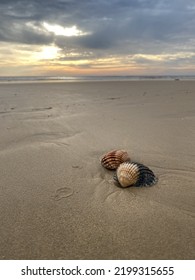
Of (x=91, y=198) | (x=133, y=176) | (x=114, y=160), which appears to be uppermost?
(x=114, y=160)

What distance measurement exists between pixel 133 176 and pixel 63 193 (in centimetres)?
68

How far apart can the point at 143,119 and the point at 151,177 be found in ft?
11.6

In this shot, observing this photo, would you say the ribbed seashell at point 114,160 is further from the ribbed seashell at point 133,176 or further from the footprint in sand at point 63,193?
the footprint in sand at point 63,193

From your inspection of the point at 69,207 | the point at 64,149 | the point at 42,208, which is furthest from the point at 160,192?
the point at 64,149

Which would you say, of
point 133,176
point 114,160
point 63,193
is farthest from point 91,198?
point 114,160

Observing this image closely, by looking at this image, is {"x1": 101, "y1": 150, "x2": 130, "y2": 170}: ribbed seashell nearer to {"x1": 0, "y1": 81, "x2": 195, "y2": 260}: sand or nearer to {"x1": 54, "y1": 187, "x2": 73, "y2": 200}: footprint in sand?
{"x1": 0, "y1": 81, "x2": 195, "y2": 260}: sand

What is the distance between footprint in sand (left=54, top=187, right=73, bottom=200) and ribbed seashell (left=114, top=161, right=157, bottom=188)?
486mm

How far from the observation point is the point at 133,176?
287 cm

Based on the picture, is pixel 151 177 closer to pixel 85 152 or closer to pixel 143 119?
pixel 85 152

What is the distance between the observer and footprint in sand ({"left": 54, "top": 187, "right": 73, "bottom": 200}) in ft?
9.04

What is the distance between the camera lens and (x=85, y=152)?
4.02 metres

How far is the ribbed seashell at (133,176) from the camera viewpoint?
9.37 ft

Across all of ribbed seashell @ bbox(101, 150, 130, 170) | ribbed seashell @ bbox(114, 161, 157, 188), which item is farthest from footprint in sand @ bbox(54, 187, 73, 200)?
ribbed seashell @ bbox(101, 150, 130, 170)

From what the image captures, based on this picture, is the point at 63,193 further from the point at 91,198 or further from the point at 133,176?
the point at 133,176
